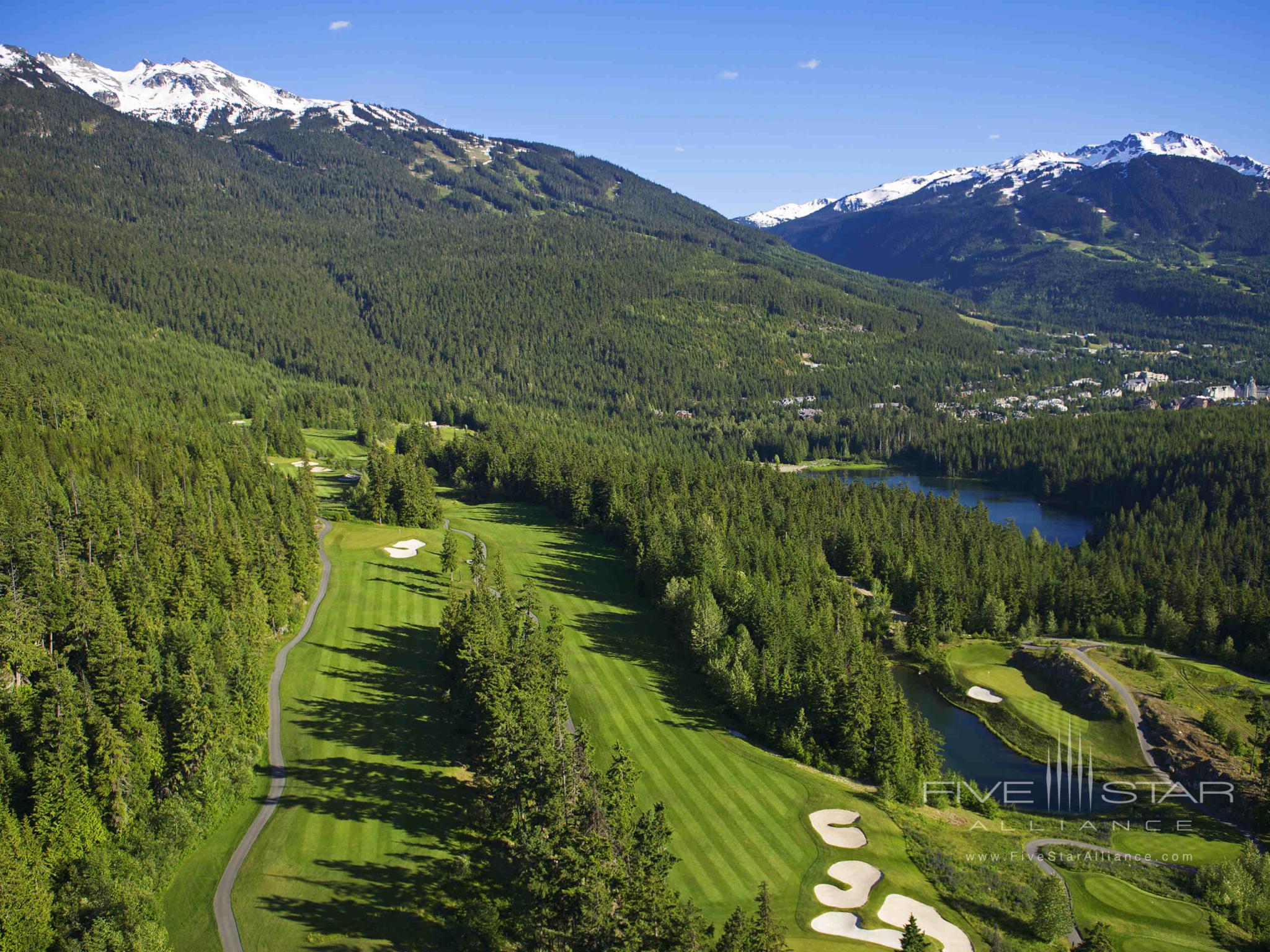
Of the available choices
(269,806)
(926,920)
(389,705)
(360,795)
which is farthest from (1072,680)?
(269,806)

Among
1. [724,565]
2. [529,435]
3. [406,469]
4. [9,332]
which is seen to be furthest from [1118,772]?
[9,332]

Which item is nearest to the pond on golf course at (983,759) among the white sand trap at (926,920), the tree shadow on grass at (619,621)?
the white sand trap at (926,920)

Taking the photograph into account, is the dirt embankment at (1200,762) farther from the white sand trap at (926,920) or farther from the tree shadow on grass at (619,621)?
the tree shadow on grass at (619,621)

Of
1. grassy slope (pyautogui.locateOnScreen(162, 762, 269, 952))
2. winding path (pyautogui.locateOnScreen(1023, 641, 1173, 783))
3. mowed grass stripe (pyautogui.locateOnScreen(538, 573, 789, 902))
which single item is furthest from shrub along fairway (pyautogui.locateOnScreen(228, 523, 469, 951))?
winding path (pyautogui.locateOnScreen(1023, 641, 1173, 783))

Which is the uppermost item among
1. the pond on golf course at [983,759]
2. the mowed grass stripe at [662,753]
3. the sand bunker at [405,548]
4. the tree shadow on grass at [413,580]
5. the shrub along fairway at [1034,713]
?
the sand bunker at [405,548]

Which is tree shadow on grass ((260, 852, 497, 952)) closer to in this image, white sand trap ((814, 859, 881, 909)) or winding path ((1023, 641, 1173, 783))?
white sand trap ((814, 859, 881, 909))
